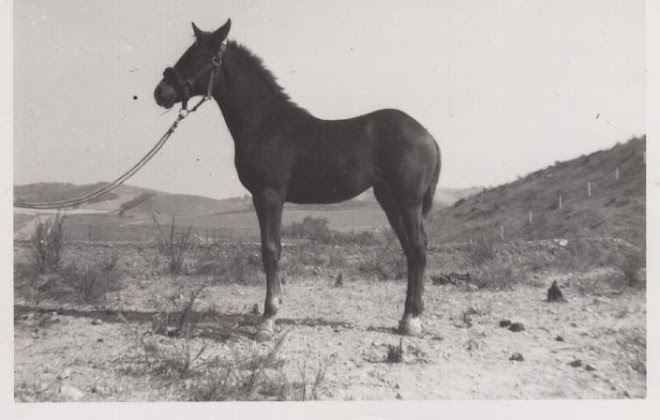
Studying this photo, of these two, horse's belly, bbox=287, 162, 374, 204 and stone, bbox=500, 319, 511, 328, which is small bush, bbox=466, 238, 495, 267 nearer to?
stone, bbox=500, 319, 511, 328

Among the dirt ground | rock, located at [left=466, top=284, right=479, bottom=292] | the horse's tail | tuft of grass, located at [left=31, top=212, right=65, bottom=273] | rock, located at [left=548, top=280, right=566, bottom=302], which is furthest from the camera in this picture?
rock, located at [left=466, top=284, right=479, bottom=292]

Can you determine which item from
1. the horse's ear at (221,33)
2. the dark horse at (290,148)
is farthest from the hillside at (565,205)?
the horse's ear at (221,33)

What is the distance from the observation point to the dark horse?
4727 mm

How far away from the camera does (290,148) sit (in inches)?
188

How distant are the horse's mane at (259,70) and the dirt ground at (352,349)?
2.22 m

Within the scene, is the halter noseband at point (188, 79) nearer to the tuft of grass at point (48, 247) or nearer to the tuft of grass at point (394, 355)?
the tuft of grass at point (48, 247)

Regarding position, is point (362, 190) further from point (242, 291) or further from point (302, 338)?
point (242, 291)

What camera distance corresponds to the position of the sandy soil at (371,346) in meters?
3.88

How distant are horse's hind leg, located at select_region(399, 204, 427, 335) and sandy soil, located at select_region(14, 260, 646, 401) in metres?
0.14

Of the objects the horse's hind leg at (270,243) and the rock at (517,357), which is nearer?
the rock at (517,357)

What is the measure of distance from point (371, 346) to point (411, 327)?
54 cm

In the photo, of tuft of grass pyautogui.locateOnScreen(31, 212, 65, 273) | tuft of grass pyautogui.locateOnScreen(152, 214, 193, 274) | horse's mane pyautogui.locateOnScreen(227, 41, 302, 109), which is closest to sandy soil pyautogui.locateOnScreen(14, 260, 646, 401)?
tuft of grass pyautogui.locateOnScreen(31, 212, 65, 273)

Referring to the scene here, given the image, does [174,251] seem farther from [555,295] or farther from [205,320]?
[555,295]

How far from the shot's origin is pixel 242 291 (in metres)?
6.63
